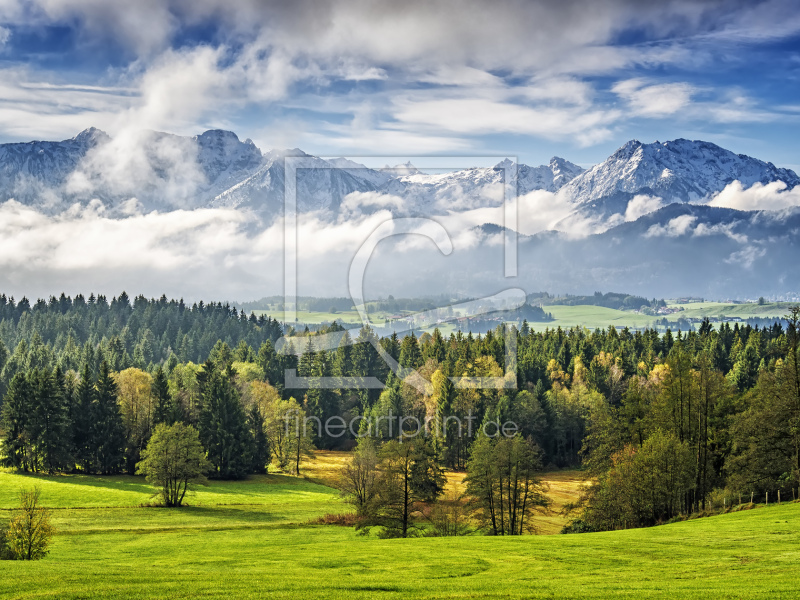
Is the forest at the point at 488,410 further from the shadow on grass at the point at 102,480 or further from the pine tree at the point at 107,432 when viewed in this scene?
the shadow on grass at the point at 102,480

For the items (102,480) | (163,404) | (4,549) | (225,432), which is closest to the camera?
(4,549)

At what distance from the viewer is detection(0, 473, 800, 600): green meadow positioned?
896 inches

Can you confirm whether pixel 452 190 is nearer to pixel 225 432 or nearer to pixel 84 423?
pixel 225 432

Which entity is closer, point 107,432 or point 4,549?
point 4,549

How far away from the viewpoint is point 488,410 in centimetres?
9950

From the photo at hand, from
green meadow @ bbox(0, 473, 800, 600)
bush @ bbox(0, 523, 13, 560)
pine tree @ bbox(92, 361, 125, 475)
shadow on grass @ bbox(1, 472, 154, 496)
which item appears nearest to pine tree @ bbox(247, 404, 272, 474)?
shadow on grass @ bbox(1, 472, 154, 496)

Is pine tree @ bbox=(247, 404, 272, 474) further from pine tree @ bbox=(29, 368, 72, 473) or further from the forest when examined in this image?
pine tree @ bbox=(29, 368, 72, 473)

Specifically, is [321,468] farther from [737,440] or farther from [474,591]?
[474,591]

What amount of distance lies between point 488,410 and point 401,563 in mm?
68798

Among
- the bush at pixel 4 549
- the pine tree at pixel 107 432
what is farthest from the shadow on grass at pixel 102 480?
the bush at pixel 4 549

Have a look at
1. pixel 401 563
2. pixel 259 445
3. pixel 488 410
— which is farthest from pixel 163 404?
pixel 401 563

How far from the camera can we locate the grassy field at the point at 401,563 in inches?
896

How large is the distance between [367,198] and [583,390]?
230ft

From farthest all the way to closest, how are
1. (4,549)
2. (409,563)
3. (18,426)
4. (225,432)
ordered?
(225,432) < (18,426) < (4,549) < (409,563)
